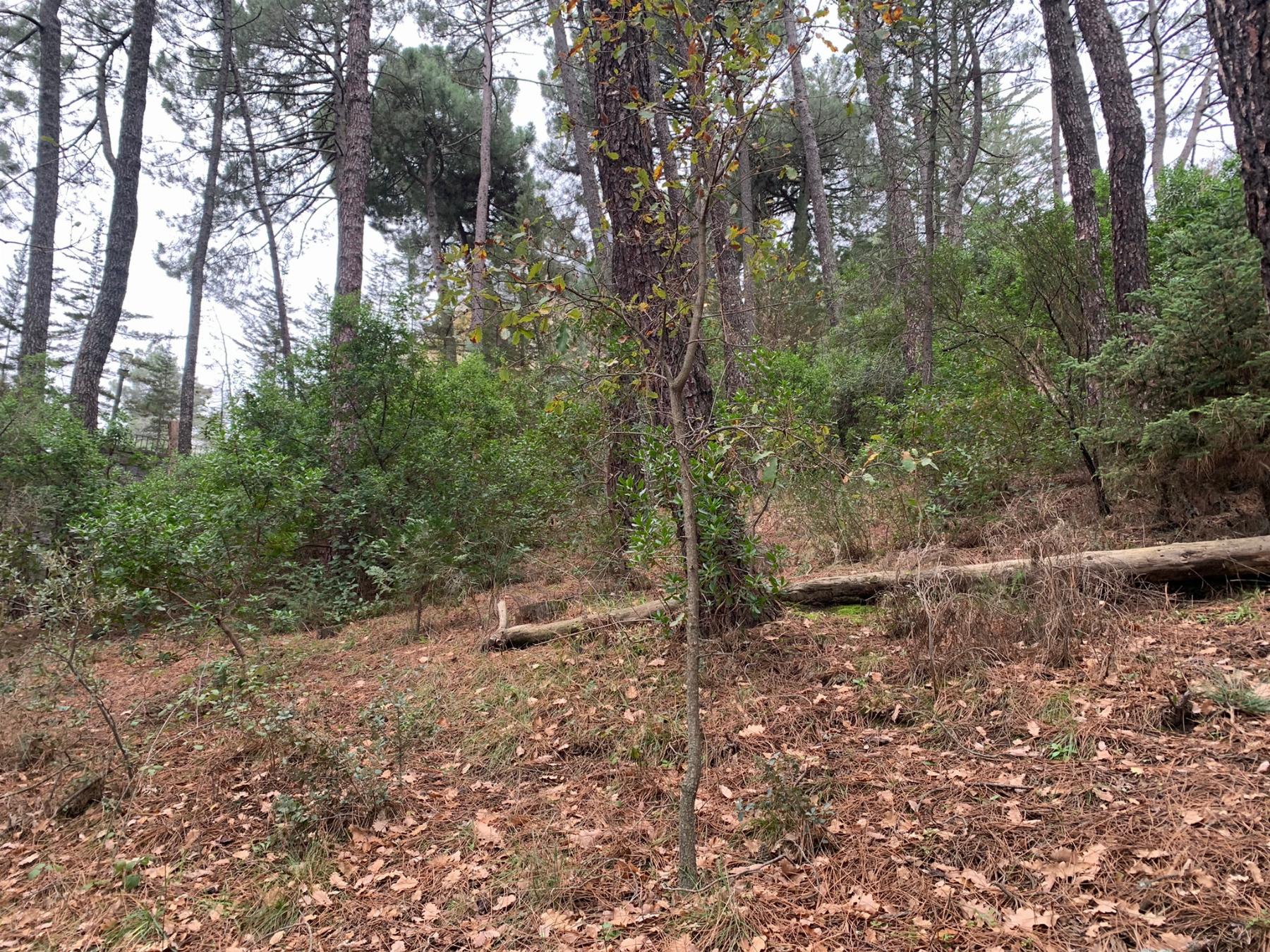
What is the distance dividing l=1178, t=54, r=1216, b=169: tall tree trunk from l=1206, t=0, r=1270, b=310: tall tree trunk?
171 inches

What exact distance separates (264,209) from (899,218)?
52.5ft

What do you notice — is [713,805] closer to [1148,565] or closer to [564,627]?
[564,627]

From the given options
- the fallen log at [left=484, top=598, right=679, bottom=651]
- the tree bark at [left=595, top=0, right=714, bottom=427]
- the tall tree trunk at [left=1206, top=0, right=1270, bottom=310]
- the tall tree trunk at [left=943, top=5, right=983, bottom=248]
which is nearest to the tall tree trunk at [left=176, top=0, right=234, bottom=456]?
the fallen log at [left=484, top=598, right=679, bottom=651]

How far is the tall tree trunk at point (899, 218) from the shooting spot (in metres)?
8.70

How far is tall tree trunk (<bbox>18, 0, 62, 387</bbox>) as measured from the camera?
35.4ft

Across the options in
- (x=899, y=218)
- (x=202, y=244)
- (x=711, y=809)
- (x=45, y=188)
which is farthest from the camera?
(x=202, y=244)

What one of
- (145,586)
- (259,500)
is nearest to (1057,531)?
(259,500)

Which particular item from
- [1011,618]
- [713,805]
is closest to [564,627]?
[713,805]

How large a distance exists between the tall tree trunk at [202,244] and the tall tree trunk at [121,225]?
4135 mm

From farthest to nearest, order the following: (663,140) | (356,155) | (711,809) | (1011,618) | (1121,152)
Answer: (356,155)
(663,140)
(1121,152)
(1011,618)
(711,809)

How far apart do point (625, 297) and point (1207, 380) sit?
3.88 m

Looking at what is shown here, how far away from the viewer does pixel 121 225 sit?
10555mm

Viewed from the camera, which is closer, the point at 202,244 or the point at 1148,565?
the point at 1148,565

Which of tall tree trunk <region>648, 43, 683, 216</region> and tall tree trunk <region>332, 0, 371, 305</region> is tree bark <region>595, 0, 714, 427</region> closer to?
tall tree trunk <region>648, 43, 683, 216</region>
